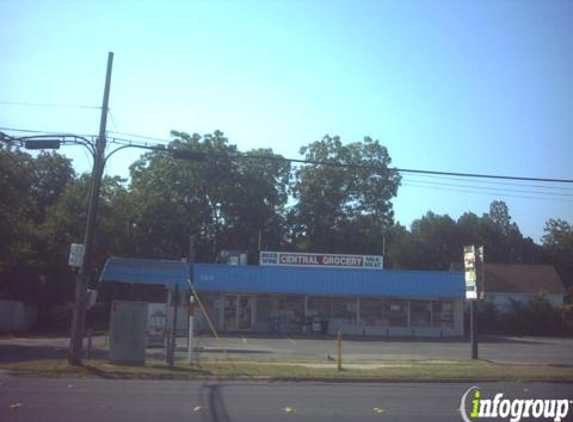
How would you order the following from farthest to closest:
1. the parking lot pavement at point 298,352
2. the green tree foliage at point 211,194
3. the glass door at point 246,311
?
the green tree foliage at point 211,194
the glass door at point 246,311
the parking lot pavement at point 298,352

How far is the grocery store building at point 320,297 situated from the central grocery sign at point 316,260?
866mm

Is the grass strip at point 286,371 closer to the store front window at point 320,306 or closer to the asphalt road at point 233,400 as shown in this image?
the asphalt road at point 233,400

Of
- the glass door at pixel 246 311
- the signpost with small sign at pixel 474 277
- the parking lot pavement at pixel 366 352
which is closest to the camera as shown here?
the parking lot pavement at pixel 366 352

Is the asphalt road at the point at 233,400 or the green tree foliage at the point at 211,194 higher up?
the green tree foliage at the point at 211,194

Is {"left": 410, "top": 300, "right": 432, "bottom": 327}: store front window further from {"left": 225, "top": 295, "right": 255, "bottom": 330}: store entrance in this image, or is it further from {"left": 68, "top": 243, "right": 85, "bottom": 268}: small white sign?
{"left": 68, "top": 243, "right": 85, "bottom": 268}: small white sign

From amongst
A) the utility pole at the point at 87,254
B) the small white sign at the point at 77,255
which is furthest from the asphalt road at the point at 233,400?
the small white sign at the point at 77,255

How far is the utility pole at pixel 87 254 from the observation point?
20000 millimetres

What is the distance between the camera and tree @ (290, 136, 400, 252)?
7194 centimetres

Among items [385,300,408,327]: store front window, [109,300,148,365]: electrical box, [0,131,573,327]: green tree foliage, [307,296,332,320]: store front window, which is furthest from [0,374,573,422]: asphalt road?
[0,131,573,327]: green tree foliage

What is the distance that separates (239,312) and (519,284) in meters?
29.5

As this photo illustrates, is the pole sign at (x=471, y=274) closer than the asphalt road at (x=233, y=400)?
No

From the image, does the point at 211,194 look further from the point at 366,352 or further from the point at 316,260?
the point at 366,352

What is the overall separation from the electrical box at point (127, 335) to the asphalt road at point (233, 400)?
3.67 metres

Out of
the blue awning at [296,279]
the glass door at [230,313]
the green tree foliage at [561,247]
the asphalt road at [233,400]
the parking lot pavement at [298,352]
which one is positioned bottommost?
the asphalt road at [233,400]
